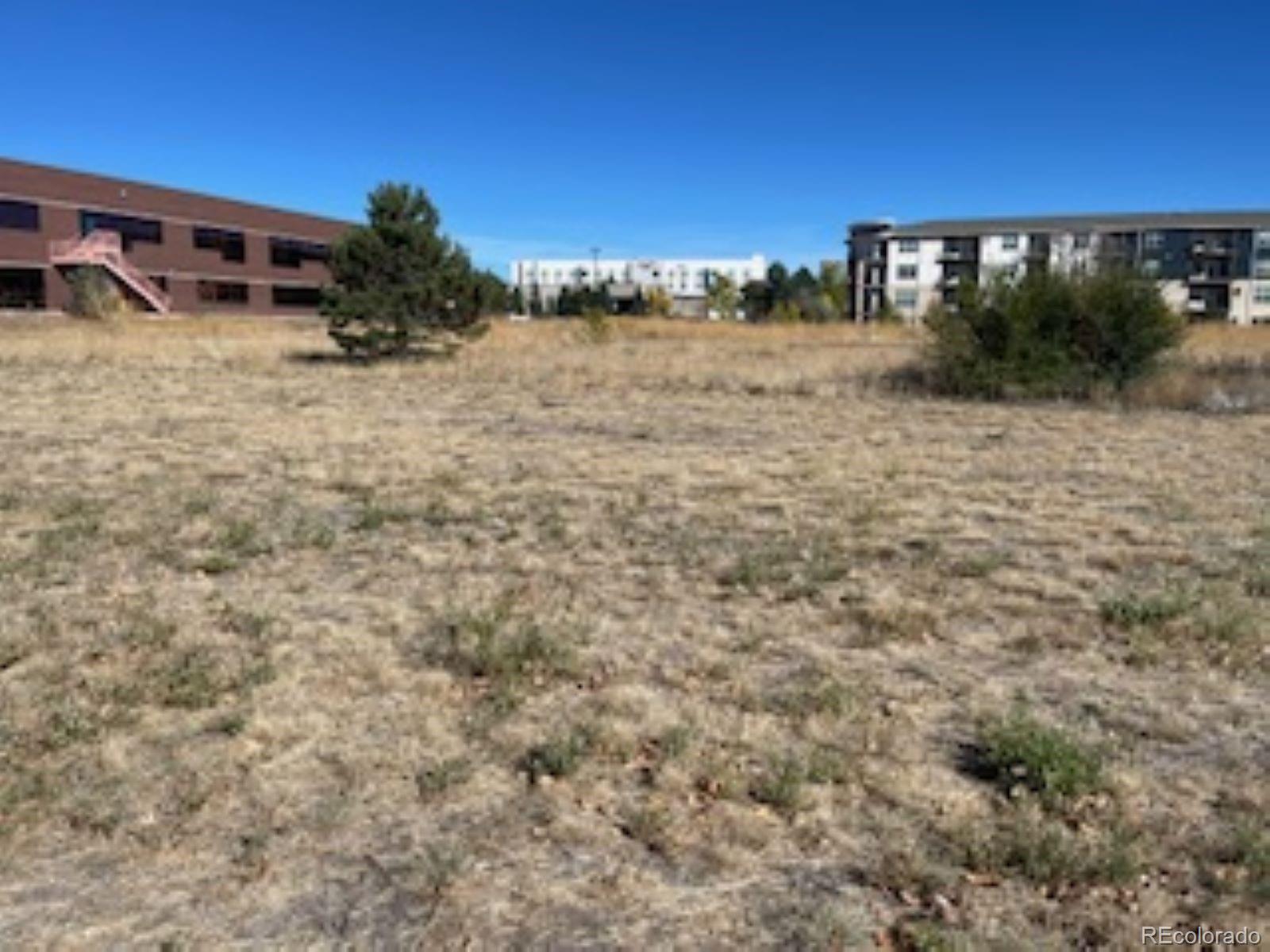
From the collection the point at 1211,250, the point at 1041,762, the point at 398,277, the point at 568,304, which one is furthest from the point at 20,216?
the point at 1211,250

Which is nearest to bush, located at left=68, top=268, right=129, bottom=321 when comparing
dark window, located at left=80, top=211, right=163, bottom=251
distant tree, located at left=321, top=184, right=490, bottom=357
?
dark window, located at left=80, top=211, right=163, bottom=251

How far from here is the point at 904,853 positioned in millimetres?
2918

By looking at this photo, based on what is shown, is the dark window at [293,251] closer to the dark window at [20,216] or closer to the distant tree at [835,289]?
the dark window at [20,216]

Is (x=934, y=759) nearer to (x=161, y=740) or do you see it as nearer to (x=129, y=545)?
(x=161, y=740)

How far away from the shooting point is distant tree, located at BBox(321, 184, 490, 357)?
21.7 m

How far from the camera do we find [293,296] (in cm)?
6544

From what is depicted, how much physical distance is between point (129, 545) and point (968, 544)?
17.0ft

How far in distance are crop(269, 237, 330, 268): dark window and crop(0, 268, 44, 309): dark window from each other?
16.5 metres

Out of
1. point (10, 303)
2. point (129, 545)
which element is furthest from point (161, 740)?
point (10, 303)

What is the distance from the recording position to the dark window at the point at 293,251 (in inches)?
2516

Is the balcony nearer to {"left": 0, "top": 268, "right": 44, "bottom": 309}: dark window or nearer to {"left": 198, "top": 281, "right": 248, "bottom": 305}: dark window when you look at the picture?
{"left": 198, "top": 281, "right": 248, "bottom": 305}: dark window

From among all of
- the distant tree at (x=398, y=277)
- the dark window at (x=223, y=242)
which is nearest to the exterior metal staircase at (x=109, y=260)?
the dark window at (x=223, y=242)

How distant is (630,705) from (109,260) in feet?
175

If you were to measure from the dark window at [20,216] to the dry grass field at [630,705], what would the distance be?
4547cm
